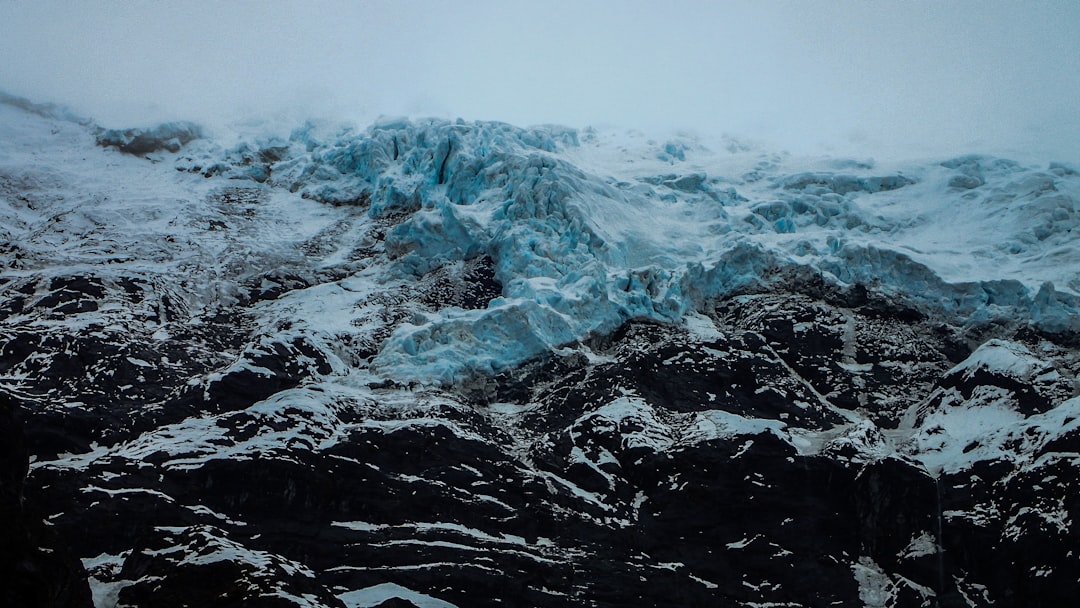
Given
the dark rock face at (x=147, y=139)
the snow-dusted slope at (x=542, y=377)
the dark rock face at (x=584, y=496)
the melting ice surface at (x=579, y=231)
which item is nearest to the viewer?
the dark rock face at (x=584, y=496)

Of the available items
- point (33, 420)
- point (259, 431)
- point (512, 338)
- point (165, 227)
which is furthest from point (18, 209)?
point (512, 338)

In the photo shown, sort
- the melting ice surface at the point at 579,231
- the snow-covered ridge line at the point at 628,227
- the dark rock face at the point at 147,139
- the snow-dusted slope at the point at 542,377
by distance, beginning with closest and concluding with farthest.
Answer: the snow-dusted slope at the point at 542,377
the snow-covered ridge line at the point at 628,227
the melting ice surface at the point at 579,231
the dark rock face at the point at 147,139

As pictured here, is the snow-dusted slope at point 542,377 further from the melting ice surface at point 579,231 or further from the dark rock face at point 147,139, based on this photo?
the dark rock face at point 147,139

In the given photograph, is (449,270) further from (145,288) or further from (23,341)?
(23,341)

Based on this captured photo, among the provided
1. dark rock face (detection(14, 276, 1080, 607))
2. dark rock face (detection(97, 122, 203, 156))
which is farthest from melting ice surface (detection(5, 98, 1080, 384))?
dark rock face (detection(14, 276, 1080, 607))

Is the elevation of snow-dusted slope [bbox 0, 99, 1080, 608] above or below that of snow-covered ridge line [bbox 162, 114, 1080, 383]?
below

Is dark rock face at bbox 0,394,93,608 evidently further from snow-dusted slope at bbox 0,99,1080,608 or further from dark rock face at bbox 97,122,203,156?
dark rock face at bbox 97,122,203,156

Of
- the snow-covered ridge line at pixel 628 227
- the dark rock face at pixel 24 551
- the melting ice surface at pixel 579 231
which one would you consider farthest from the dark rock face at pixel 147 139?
the dark rock face at pixel 24 551
